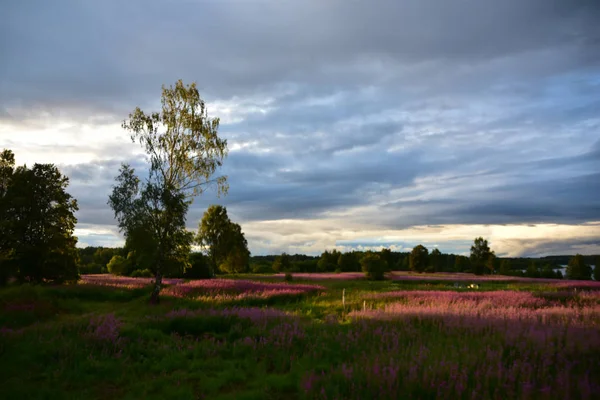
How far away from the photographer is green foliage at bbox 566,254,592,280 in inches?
2167

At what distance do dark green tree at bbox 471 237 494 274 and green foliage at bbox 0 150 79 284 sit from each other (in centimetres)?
5710

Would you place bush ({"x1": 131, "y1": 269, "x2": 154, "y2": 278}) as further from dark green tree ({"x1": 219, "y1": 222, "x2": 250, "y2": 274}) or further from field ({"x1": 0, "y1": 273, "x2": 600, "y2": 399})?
field ({"x1": 0, "y1": 273, "x2": 600, "y2": 399})

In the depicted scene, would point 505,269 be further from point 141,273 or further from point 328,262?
point 141,273

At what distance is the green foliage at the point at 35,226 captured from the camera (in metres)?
22.4

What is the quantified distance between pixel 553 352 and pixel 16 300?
18.9 m

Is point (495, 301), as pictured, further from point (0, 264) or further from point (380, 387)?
point (0, 264)

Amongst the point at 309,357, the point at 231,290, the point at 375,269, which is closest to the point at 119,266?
the point at 231,290

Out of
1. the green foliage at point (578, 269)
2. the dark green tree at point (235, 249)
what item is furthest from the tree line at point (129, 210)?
the green foliage at point (578, 269)

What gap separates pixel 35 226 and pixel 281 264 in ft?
141

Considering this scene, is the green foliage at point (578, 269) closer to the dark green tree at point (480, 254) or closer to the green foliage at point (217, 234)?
the dark green tree at point (480, 254)

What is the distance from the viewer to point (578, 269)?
181 feet

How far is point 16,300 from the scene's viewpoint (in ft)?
50.4

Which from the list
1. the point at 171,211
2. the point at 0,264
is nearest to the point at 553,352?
the point at 171,211

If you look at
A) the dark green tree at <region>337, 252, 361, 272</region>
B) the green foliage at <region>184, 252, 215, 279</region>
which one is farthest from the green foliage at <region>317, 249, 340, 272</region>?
the green foliage at <region>184, 252, 215, 279</region>
